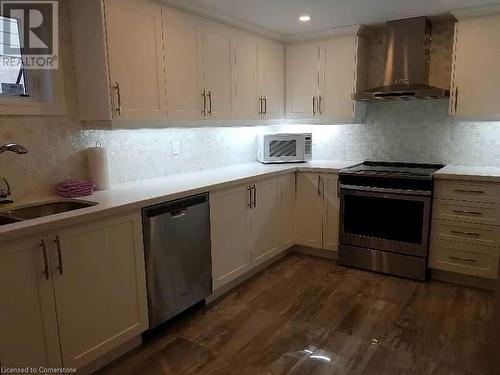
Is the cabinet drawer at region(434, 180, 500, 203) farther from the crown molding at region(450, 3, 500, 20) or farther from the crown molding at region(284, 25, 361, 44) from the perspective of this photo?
the crown molding at region(284, 25, 361, 44)

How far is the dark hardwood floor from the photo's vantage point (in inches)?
84.4

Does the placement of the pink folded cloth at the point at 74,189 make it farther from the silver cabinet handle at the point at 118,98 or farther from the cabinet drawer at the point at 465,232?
the cabinet drawer at the point at 465,232

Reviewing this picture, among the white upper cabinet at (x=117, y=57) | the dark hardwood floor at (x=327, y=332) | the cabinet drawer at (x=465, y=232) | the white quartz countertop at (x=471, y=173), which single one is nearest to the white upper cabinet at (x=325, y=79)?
the white quartz countertop at (x=471, y=173)

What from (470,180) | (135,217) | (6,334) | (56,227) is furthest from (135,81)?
(470,180)

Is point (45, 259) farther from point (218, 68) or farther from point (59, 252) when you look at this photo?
point (218, 68)

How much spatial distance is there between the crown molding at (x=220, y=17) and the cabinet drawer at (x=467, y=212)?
2.24 meters

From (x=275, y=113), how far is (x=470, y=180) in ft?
6.40

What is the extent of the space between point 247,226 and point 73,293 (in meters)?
1.55

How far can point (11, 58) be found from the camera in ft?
7.49

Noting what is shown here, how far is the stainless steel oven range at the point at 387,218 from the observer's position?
3.17 metres

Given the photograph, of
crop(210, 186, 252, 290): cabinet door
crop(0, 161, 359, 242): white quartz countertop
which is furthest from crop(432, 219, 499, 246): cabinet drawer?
crop(210, 186, 252, 290): cabinet door

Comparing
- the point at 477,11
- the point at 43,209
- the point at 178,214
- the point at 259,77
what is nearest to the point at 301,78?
the point at 259,77

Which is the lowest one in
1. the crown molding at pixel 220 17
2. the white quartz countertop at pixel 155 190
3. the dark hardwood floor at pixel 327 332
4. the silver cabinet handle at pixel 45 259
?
the dark hardwood floor at pixel 327 332

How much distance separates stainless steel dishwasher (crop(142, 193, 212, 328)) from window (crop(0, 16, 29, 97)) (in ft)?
3.61
